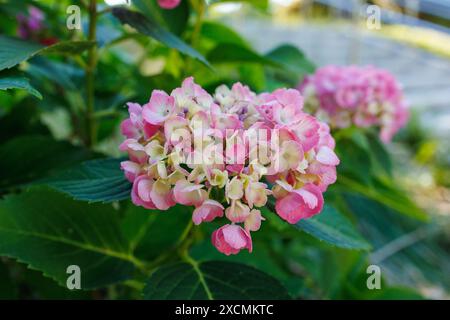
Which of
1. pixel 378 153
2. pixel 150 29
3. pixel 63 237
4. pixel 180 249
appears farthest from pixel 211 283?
pixel 378 153

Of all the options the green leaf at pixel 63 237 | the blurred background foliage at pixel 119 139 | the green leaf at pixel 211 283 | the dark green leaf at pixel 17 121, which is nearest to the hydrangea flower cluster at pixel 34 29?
the blurred background foliage at pixel 119 139

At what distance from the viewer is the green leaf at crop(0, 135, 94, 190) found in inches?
27.5

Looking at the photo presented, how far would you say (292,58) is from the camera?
2.78 feet

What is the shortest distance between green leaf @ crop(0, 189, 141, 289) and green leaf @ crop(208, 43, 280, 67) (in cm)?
27

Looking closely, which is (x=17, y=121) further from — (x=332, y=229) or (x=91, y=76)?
(x=332, y=229)

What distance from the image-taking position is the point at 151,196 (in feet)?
1.43

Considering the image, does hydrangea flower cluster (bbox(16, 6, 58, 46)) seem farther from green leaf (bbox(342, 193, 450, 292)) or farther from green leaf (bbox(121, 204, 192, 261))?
green leaf (bbox(342, 193, 450, 292))

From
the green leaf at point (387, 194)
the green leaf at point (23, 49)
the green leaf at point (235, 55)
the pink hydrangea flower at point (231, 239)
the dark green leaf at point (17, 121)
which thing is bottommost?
the green leaf at point (387, 194)

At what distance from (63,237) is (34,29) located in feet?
1.60

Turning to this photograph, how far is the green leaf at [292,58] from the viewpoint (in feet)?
2.73

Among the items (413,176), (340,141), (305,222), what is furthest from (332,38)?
(305,222)

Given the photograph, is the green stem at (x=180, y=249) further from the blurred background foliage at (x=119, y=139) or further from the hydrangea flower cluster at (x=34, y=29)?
the hydrangea flower cluster at (x=34, y=29)

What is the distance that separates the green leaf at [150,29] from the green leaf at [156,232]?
0.71 ft

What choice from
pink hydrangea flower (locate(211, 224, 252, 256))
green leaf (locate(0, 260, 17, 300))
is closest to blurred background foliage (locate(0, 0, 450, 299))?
green leaf (locate(0, 260, 17, 300))
